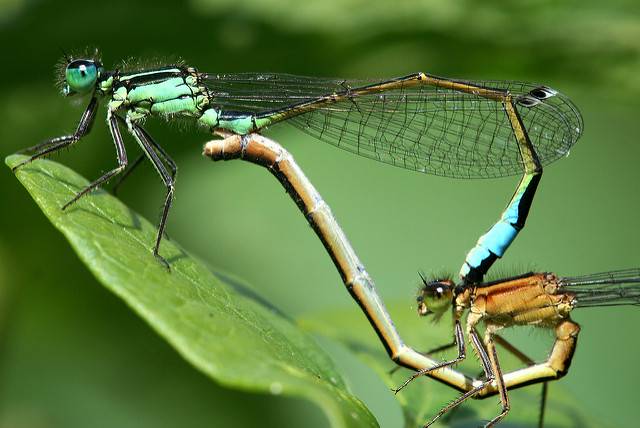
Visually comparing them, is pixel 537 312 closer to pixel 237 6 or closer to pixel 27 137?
pixel 237 6

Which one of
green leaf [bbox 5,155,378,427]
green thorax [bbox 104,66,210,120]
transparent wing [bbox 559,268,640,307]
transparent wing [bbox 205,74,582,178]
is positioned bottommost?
green leaf [bbox 5,155,378,427]

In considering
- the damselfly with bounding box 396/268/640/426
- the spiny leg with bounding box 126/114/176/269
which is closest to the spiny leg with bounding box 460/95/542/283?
the damselfly with bounding box 396/268/640/426

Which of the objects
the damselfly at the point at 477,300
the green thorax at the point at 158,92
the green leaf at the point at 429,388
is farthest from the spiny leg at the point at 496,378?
the green thorax at the point at 158,92

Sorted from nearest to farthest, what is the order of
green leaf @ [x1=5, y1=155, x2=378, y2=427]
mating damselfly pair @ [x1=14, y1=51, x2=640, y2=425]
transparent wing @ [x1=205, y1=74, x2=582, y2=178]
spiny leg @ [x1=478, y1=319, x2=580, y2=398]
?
green leaf @ [x1=5, y1=155, x2=378, y2=427] < spiny leg @ [x1=478, y1=319, x2=580, y2=398] < mating damselfly pair @ [x1=14, y1=51, x2=640, y2=425] < transparent wing @ [x1=205, y1=74, x2=582, y2=178]

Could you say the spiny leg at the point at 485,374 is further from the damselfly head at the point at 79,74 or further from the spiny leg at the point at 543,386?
the damselfly head at the point at 79,74

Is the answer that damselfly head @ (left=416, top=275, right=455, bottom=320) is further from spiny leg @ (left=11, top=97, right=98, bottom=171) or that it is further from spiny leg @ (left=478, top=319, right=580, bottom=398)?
spiny leg @ (left=11, top=97, right=98, bottom=171)

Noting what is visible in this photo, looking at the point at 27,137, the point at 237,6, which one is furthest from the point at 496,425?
the point at 27,137

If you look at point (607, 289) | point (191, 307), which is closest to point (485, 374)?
point (607, 289)
